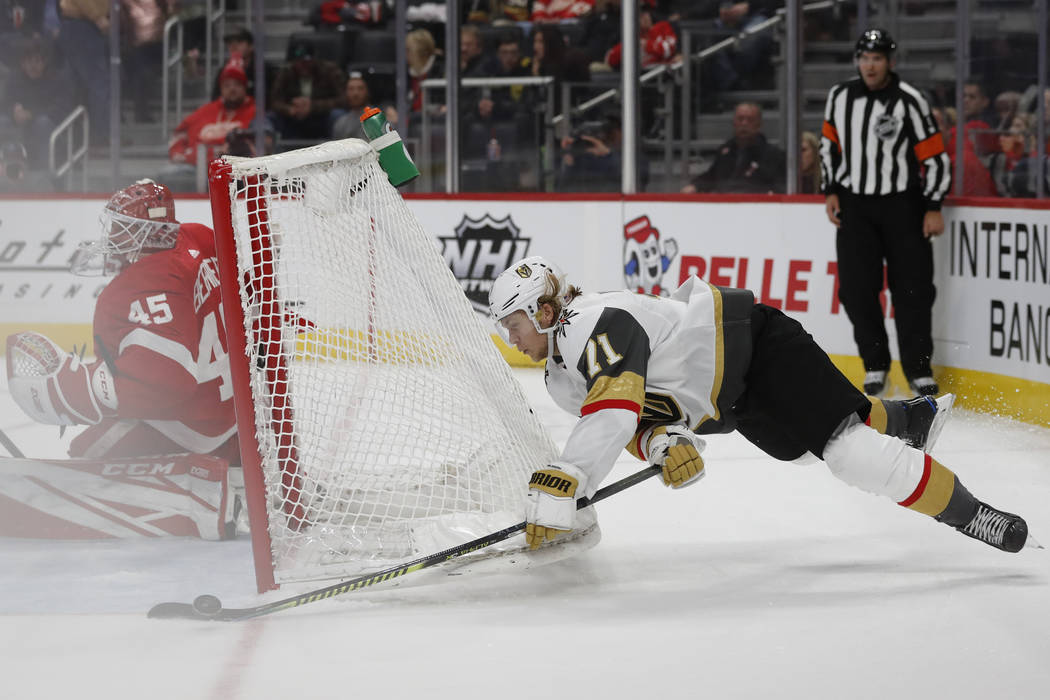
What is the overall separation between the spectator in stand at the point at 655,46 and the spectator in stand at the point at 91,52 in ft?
8.47

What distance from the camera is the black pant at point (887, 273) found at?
14.2 feet

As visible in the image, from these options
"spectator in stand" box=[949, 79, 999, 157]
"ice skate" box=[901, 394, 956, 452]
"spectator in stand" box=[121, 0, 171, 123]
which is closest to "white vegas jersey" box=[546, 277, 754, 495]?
"ice skate" box=[901, 394, 956, 452]

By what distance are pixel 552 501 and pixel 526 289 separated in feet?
1.24

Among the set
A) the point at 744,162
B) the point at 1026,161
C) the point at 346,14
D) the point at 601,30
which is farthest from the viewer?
the point at 346,14

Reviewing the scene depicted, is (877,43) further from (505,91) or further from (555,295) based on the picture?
(555,295)

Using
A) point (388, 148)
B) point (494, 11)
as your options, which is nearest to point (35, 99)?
point (494, 11)

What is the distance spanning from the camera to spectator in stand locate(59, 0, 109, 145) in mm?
6660

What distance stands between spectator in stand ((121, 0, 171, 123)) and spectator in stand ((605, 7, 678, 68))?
2.38 metres

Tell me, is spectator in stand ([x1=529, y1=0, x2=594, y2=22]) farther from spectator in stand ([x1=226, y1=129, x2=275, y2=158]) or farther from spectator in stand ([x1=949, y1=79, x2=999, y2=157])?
spectator in stand ([x1=949, y1=79, x2=999, y2=157])

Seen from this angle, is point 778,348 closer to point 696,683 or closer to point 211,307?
point 696,683

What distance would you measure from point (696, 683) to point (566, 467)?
482 millimetres

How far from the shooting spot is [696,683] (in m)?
1.83

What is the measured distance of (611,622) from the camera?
2.13 m

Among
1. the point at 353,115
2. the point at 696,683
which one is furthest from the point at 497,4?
the point at 696,683
